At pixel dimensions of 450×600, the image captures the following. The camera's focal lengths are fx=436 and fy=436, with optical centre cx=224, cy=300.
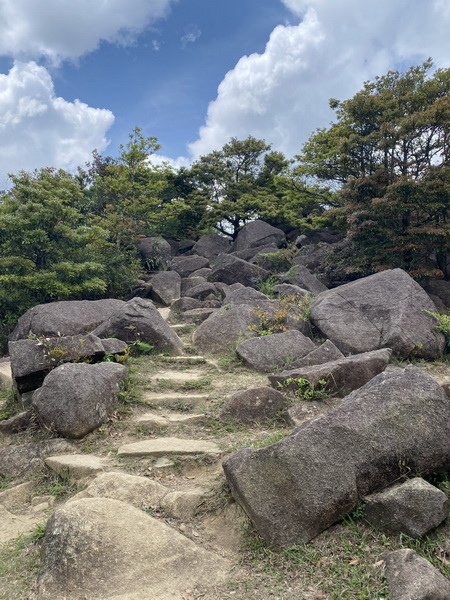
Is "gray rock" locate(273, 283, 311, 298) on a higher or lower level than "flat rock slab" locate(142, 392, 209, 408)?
higher

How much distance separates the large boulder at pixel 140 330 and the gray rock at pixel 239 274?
826cm

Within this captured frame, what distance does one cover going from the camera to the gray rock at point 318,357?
26.7 ft

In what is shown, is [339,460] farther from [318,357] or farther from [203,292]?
[203,292]

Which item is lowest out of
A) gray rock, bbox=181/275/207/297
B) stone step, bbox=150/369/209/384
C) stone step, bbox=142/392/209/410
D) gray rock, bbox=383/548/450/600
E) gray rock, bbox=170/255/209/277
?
gray rock, bbox=383/548/450/600

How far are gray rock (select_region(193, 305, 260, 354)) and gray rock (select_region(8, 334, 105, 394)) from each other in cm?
350

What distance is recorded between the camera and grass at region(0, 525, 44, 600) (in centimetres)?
354

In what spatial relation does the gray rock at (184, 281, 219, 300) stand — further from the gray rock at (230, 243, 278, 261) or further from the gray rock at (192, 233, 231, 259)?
the gray rock at (192, 233, 231, 259)

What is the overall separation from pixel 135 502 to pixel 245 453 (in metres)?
1.35

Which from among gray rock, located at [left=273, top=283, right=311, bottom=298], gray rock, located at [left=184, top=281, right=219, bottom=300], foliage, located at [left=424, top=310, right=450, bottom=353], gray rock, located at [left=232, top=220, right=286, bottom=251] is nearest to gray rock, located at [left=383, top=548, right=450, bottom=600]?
foliage, located at [left=424, top=310, right=450, bottom=353]

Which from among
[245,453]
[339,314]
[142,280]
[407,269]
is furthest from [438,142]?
[245,453]

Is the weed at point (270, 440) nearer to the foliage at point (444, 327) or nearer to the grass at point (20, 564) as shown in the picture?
the grass at point (20, 564)

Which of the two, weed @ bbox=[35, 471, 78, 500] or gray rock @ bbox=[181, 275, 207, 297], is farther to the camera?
gray rock @ bbox=[181, 275, 207, 297]

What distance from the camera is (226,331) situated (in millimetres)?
10438

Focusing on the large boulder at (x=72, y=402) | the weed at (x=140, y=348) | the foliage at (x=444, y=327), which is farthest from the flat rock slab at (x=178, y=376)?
the foliage at (x=444, y=327)
